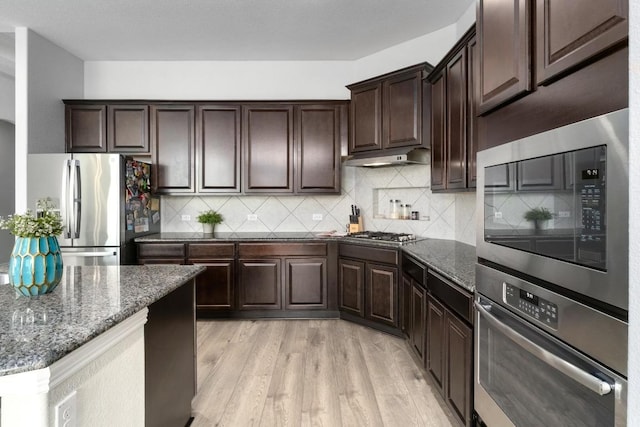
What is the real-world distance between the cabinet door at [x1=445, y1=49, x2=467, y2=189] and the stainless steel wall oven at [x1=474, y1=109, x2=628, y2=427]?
1.18m

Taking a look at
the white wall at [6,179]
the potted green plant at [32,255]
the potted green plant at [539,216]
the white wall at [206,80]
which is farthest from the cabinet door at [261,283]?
the white wall at [6,179]

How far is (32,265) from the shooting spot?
135 cm

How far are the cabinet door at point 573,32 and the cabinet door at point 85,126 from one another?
4331 millimetres

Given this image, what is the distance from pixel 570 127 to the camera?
3.18 ft

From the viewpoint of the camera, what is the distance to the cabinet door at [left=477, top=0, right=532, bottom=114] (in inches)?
47.9

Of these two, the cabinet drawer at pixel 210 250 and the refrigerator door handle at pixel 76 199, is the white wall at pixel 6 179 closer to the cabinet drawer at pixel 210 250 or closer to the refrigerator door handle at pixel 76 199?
the refrigerator door handle at pixel 76 199

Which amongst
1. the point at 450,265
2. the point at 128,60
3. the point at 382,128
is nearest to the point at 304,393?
the point at 450,265

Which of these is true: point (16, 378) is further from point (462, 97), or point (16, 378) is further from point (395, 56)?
point (395, 56)

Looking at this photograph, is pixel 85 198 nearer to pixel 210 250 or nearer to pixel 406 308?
pixel 210 250

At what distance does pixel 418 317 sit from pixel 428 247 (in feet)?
2.05

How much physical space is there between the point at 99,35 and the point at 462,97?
11.9ft

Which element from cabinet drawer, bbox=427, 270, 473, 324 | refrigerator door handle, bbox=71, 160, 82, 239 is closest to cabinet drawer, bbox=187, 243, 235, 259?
refrigerator door handle, bbox=71, 160, 82, 239

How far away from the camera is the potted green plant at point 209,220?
4195 mm

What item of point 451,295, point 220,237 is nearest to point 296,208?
point 220,237
